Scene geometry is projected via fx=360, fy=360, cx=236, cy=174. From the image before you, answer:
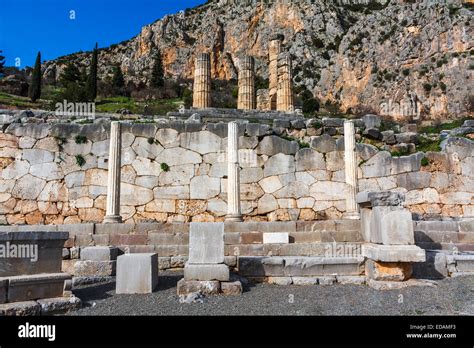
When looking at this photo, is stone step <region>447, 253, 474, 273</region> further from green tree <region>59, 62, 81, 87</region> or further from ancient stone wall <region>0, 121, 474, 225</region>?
green tree <region>59, 62, 81, 87</region>

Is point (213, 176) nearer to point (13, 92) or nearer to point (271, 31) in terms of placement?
point (13, 92)

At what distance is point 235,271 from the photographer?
7234mm

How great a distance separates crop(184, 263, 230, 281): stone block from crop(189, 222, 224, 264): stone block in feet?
0.38

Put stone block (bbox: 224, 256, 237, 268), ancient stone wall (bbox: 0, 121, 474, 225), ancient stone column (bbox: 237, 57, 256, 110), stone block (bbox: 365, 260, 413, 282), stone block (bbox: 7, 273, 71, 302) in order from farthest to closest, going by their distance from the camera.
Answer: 1. ancient stone column (bbox: 237, 57, 256, 110)
2. ancient stone wall (bbox: 0, 121, 474, 225)
3. stone block (bbox: 224, 256, 237, 268)
4. stone block (bbox: 365, 260, 413, 282)
5. stone block (bbox: 7, 273, 71, 302)

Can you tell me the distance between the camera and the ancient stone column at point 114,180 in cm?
916

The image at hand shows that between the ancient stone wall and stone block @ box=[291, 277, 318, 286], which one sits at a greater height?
the ancient stone wall

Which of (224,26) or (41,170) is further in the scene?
(224,26)

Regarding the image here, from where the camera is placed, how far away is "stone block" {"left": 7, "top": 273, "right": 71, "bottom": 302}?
191 inches

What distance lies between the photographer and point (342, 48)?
203ft

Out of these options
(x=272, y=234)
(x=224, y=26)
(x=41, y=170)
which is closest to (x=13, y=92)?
(x=224, y=26)

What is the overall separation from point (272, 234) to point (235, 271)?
1.67 meters

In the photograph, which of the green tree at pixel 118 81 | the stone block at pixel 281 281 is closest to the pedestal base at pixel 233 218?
the stone block at pixel 281 281

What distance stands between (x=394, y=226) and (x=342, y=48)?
62.0m

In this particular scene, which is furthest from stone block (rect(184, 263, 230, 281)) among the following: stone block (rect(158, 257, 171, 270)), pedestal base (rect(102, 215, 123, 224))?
pedestal base (rect(102, 215, 123, 224))
